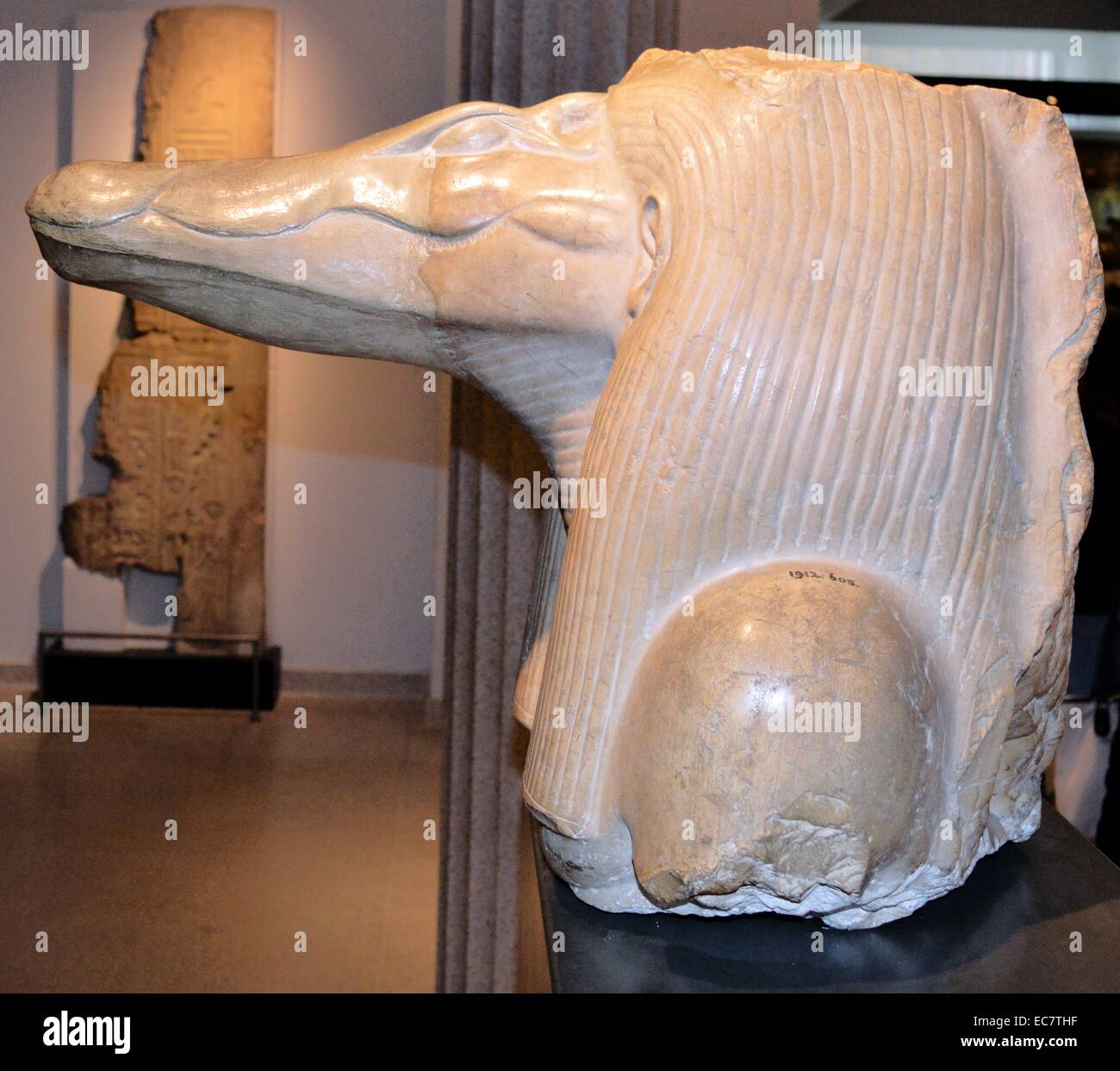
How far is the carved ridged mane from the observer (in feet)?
4.64

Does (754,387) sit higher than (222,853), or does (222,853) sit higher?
(754,387)

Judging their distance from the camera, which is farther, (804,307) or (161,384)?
(161,384)

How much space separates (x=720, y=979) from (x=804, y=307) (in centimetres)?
73

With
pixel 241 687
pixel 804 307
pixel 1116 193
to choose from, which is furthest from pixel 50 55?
pixel 804 307

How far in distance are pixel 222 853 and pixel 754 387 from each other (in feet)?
7.99

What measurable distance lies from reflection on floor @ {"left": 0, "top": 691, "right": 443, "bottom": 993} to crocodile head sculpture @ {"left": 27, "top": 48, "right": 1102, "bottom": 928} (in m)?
1.63

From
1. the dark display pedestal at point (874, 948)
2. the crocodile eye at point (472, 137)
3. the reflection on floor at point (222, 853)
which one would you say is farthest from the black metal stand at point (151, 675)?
the crocodile eye at point (472, 137)

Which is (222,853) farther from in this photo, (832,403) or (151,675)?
(832,403)

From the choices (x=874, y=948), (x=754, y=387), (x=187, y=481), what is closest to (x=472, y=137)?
(x=754, y=387)

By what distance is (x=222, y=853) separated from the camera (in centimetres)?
337

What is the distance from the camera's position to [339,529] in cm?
438

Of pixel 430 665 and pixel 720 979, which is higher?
pixel 720 979

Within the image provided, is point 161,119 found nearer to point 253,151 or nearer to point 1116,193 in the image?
point 253,151

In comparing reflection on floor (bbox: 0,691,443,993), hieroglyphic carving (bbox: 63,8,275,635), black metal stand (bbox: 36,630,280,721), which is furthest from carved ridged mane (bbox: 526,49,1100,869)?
hieroglyphic carving (bbox: 63,8,275,635)
